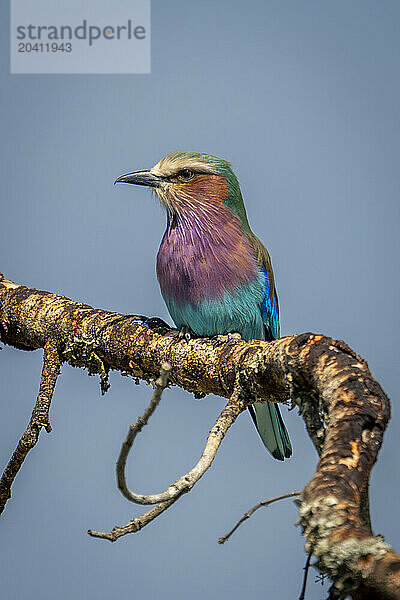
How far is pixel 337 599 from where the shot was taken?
2.64 feet

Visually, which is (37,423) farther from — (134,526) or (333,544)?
(333,544)

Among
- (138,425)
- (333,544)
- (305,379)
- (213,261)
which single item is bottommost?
(333,544)

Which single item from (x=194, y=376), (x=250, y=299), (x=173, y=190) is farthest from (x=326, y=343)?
(x=173, y=190)

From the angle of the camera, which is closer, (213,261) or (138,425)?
(138,425)

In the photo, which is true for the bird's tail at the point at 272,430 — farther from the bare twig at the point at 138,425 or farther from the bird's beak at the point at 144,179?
the bare twig at the point at 138,425

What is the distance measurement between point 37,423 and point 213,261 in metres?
0.73

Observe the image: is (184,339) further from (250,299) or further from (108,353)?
(250,299)

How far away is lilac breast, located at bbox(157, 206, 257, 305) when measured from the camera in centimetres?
203

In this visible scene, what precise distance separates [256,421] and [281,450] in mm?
108

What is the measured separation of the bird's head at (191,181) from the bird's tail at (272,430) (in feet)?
1.82

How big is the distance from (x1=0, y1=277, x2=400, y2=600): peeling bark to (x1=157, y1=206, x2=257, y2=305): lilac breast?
0.70 feet

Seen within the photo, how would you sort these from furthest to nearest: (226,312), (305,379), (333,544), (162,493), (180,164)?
1. (180,164)
2. (226,312)
3. (305,379)
4. (162,493)
5. (333,544)

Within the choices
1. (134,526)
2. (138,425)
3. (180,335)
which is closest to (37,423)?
(180,335)

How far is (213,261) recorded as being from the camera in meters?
2.04
